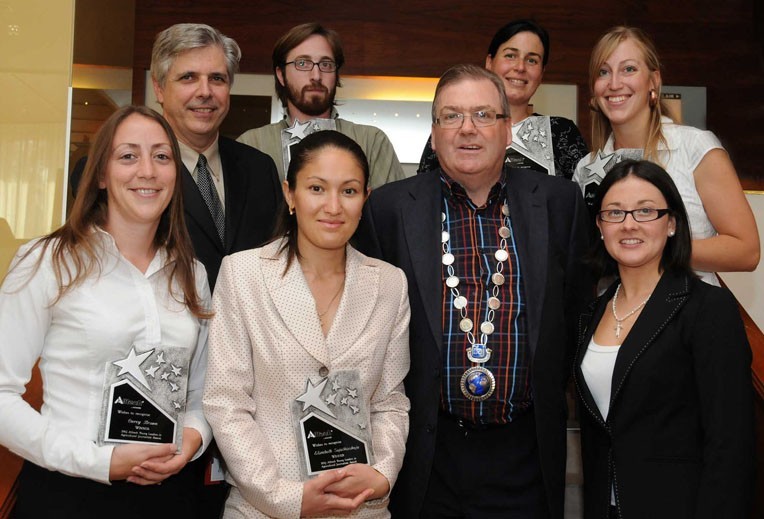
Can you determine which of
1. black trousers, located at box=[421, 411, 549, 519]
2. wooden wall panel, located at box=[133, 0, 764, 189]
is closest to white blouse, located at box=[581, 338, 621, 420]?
black trousers, located at box=[421, 411, 549, 519]

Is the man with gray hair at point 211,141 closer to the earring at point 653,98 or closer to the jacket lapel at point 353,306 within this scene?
the jacket lapel at point 353,306

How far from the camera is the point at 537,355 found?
9.00 feet

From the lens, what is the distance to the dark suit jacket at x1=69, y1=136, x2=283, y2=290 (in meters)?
3.13

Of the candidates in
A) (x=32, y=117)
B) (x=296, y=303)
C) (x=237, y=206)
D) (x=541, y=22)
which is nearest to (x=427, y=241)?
(x=296, y=303)

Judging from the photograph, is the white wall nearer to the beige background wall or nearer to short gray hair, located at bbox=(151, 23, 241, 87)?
short gray hair, located at bbox=(151, 23, 241, 87)

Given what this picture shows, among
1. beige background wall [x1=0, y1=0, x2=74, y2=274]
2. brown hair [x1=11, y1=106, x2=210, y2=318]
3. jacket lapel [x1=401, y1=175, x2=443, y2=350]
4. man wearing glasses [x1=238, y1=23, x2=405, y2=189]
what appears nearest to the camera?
brown hair [x1=11, y1=106, x2=210, y2=318]

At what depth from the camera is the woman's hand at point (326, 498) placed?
2.32 metres

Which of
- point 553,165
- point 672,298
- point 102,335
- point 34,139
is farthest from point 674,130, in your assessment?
point 34,139

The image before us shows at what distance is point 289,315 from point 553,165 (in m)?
1.57

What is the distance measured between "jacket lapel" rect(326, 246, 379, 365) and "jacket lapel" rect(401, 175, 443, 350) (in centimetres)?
20

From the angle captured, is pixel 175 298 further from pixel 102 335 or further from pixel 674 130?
pixel 674 130

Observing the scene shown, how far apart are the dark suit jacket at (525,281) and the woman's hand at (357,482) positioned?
12.3 inches

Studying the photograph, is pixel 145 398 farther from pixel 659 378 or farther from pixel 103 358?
pixel 659 378

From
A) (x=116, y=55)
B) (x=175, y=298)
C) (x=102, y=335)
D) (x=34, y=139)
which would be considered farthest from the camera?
(x=116, y=55)
